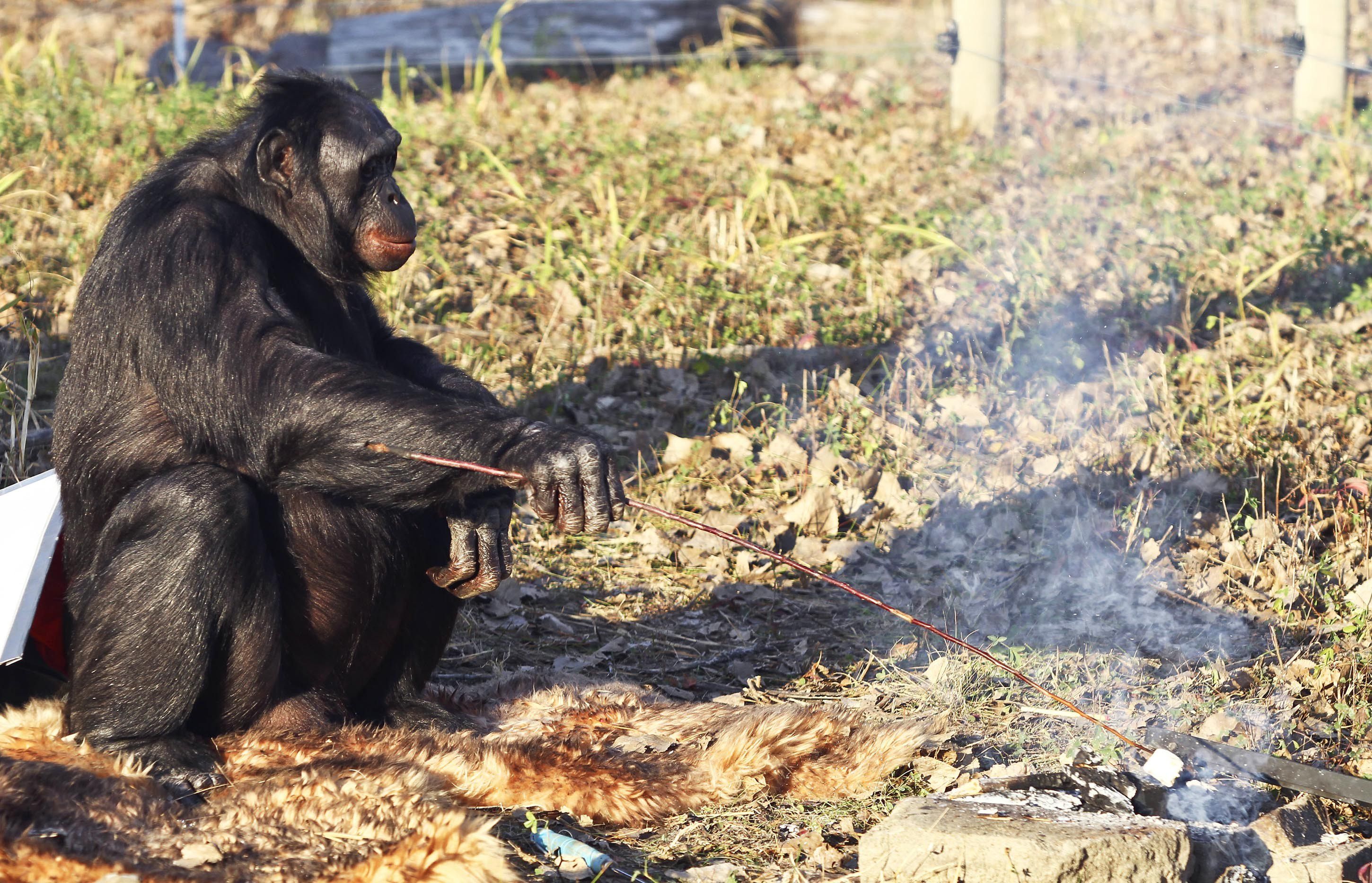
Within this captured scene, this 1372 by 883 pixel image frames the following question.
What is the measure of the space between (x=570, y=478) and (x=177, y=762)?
3.66 feet

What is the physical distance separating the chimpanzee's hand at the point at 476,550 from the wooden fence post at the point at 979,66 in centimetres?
536

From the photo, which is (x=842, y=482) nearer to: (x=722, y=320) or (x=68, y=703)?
(x=722, y=320)

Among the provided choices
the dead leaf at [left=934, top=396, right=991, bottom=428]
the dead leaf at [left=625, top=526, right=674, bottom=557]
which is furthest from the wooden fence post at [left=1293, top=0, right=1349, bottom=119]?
the dead leaf at [left=625, top=526, right=674, bottom=557]

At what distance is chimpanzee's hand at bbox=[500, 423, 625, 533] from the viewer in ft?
9.53

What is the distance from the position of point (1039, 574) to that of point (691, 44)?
20.5ft

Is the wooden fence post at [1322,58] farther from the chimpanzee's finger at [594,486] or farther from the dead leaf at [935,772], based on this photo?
the chimpanzee's finger at [594,486]

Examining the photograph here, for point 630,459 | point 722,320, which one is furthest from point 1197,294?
point 630,459

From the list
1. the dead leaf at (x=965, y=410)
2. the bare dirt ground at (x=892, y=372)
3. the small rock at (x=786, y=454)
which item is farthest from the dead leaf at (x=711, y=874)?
the dead leaf at (x=965, y=410)

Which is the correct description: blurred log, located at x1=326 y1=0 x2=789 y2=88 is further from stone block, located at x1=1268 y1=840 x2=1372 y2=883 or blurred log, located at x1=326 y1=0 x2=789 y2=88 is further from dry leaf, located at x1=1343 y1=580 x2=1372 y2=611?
stone block, located at x1=1268 y1=840 x2=1372 y2=883

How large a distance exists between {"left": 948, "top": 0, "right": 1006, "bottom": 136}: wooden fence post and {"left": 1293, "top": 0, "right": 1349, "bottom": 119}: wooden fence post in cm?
167

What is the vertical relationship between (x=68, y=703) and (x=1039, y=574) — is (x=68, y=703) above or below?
above

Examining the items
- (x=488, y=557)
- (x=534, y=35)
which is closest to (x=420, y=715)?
(x=488, y=557)

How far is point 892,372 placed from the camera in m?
5.72

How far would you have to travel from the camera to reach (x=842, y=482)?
5.05 meters
